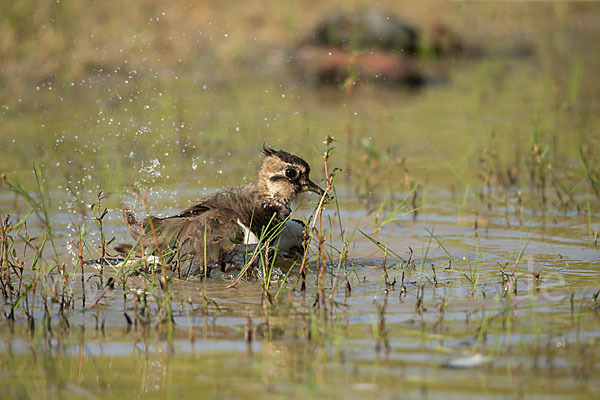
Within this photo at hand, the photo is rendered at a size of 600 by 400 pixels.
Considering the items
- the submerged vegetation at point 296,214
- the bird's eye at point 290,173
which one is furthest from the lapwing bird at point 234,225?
the submerged vegetation at point 296,214

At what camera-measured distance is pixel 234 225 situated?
21.5ft

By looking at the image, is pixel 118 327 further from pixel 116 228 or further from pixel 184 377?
pixel 116 228

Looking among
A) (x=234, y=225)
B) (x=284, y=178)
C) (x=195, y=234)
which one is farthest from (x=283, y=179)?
(x=195, y=234)

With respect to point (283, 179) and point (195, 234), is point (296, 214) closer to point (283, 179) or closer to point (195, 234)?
point (283, 179)

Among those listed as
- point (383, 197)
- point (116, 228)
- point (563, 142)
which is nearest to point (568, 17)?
point (563, 142)

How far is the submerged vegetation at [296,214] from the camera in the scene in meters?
4.39

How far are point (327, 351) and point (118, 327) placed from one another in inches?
52.9

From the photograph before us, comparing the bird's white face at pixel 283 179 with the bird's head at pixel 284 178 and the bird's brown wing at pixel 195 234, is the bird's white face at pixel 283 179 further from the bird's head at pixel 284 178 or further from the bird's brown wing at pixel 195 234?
the bird's brown wing at pixel 195 234

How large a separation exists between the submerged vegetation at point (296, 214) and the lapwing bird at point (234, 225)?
180mm

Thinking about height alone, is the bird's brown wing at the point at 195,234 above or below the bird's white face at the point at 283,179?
below

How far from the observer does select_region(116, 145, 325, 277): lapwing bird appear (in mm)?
6320

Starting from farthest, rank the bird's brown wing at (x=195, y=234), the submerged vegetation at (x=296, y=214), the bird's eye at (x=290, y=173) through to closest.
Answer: the bird's eye at (x=290, y=173) → the bird's brown wing at (x=195, y=234) → the submerged vegetation at (x=296, y=214)

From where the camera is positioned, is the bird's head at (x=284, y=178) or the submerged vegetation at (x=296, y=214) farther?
the bird's head at (x=284, y=178)

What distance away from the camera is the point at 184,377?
4.27m
